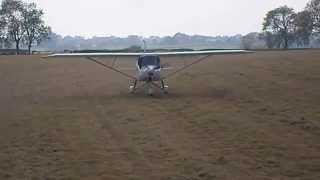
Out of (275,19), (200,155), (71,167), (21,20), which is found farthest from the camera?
(275,19)

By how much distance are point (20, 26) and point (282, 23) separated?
172 ft

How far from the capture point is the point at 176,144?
40.8 feet

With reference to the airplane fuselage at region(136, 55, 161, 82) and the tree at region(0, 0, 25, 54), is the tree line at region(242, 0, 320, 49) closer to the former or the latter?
the tree at region(0, 0, 25, 54)

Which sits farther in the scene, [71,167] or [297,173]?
[71,167]

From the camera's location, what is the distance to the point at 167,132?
1411cm

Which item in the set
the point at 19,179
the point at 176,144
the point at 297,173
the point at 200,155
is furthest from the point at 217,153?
the point at 19,179

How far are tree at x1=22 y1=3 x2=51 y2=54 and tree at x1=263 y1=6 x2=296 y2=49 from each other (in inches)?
1791

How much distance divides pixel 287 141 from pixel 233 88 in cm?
1383

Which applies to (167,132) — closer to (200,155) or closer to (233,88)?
(200,155)

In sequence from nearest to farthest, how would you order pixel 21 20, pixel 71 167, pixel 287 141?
pixel 71 167 < pixel 287 141 < pixel 21 20

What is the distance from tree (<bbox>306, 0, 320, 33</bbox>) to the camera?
97.4m

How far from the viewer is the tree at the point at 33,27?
97188mm

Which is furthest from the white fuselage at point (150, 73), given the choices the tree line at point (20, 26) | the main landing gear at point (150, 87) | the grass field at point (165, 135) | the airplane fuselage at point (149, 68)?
the tree line at point (20, 26)

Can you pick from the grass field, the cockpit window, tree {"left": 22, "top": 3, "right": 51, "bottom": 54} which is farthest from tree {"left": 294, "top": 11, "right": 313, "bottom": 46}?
the cockpit window
